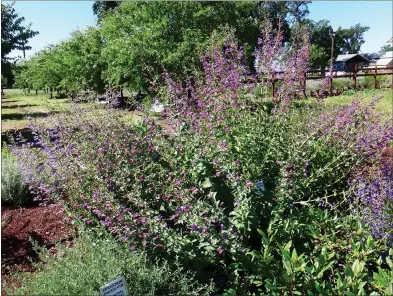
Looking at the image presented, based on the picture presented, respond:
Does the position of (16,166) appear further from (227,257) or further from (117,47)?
(117,47)

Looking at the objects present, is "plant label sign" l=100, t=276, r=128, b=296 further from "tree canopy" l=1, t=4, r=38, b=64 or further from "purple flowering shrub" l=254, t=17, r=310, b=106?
A: "tree canopy" l=1, t=4, r=38, b=64

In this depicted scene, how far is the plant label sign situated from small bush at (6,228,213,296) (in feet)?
0.41

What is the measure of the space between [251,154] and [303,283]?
3.85 ft

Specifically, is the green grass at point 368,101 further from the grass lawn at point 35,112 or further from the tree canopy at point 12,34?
the tree canopy at point 12,34

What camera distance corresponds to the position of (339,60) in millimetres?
45000

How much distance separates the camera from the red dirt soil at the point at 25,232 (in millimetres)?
3273

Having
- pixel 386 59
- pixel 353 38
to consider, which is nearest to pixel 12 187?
pixel 386 59

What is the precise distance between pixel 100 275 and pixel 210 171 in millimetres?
1357

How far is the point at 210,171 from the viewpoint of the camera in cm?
325

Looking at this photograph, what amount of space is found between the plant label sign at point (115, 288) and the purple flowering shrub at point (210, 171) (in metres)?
0.44

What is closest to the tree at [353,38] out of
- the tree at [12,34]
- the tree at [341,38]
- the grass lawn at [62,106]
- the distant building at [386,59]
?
the tree at [341,38]

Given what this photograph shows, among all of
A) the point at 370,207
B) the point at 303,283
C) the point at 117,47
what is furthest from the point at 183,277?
the point at 117,47

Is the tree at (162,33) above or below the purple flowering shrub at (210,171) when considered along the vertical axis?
above

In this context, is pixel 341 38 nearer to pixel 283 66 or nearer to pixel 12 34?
pixel 12 34
